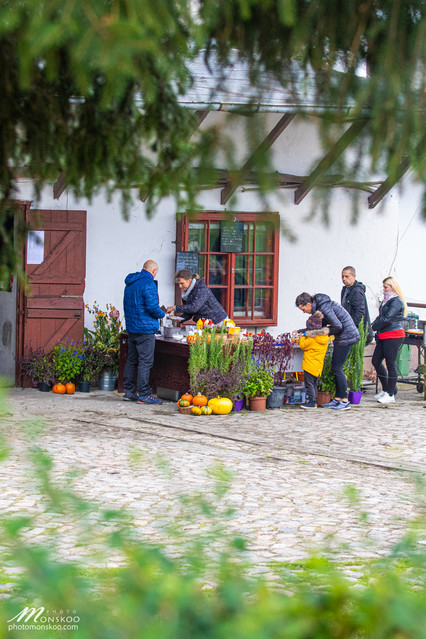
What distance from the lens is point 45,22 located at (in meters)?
1.89

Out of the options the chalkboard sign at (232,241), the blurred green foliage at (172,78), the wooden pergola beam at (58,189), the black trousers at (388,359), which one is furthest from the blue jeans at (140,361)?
the blurred green foliage at (172,78)

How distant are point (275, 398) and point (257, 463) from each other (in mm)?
3380

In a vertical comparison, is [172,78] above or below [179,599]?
above

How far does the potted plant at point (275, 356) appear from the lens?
421 inches

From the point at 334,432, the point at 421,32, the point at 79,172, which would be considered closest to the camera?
the point at 421,32

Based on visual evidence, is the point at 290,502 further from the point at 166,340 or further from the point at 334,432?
the point at 166,340

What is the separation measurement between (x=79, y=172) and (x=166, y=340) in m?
7.71

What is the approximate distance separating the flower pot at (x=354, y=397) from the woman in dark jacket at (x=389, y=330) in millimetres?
325

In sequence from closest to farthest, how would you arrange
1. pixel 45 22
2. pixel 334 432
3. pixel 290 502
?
pixel 45 22 < pixel 290 502 < pixel 334 432

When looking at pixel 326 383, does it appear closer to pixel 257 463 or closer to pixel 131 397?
pixel 131 397

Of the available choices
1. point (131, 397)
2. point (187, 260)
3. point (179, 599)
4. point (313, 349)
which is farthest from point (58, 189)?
point (179, 599)

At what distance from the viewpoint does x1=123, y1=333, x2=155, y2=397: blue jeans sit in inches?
409

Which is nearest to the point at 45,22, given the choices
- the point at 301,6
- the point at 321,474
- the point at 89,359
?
the point at 301,6

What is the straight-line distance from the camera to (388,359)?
11.2 meters
